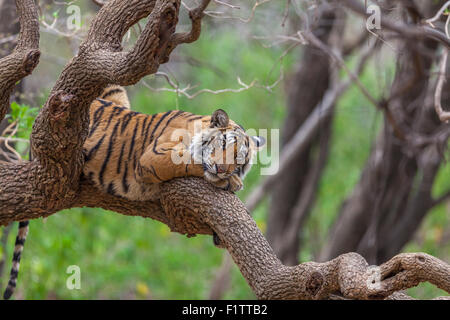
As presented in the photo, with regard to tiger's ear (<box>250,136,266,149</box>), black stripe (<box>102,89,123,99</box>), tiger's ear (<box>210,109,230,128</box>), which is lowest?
tiger's ear (<box>210,109,230,128</box>)

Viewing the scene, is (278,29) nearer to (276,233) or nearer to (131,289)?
(276,233)

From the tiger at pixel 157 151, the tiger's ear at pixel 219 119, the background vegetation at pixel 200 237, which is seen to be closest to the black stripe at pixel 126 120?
the tiger at pixel 157 151

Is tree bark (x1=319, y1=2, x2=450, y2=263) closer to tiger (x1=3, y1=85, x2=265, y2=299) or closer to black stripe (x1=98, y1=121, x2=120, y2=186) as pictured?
tiger (x1=3, y1=85, x2=265, y2=299)

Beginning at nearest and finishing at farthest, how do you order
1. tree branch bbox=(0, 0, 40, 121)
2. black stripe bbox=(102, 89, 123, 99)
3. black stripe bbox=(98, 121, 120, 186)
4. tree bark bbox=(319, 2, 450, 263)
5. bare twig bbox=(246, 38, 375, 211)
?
tree branch bbox=(0, 0, 40, 121)
black stripe bbox=(98, 121, 120, 186)
black stripe bbox=(102, 89, 123, 99)
tree bark bbox=(319, 2, 450, 263)
bare twig bbox=(246, 38, 375, 211)

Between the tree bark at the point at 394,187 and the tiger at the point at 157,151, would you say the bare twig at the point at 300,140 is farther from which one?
the tiger at the point at 157,151

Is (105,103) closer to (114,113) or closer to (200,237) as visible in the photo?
(114,113)

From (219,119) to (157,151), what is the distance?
0.54 m

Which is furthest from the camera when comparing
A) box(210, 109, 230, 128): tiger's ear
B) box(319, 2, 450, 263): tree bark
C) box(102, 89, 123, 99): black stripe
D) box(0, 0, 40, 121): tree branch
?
box(319, 2, 450, 263): tree bark

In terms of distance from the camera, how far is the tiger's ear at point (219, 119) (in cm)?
423

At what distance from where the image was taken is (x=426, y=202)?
8.31 meters

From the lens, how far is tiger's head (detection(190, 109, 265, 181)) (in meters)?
4.02

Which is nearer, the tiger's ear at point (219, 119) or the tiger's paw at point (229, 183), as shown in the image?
the tiger's paw at point (229, 183)

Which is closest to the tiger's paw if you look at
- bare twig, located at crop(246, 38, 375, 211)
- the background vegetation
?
the background vegetation

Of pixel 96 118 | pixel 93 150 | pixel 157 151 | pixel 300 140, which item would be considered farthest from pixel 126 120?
pixel 300 140
